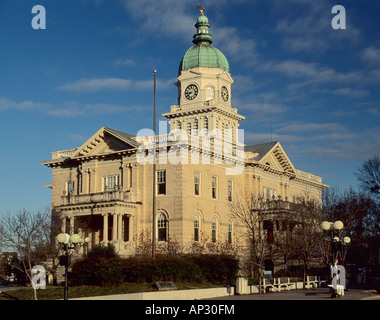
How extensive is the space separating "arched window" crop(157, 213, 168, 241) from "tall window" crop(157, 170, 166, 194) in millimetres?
2287

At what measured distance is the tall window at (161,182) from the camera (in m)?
57.3

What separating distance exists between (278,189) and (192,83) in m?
16.6

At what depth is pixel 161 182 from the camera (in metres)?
57.4

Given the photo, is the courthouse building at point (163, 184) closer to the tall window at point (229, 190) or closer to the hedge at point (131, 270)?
the tall window at point (229, 190)

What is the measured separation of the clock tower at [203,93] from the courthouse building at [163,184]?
0.82 ft

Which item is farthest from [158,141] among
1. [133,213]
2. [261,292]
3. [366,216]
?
[366,216]

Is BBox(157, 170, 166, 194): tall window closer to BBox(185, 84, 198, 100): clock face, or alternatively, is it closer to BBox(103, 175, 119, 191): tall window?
BBox(103, 175, 119, 191): tall window

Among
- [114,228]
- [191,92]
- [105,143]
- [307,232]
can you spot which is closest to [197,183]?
[114,228]

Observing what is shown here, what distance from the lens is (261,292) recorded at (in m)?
38.6

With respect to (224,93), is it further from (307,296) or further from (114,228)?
(307,296)

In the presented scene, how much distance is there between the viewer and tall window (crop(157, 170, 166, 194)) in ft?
188

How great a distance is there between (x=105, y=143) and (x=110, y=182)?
162 inches

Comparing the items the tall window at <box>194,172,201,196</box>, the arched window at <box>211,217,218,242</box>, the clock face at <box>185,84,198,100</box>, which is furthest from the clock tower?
the arched window at <box>211,217,218,242</box>
